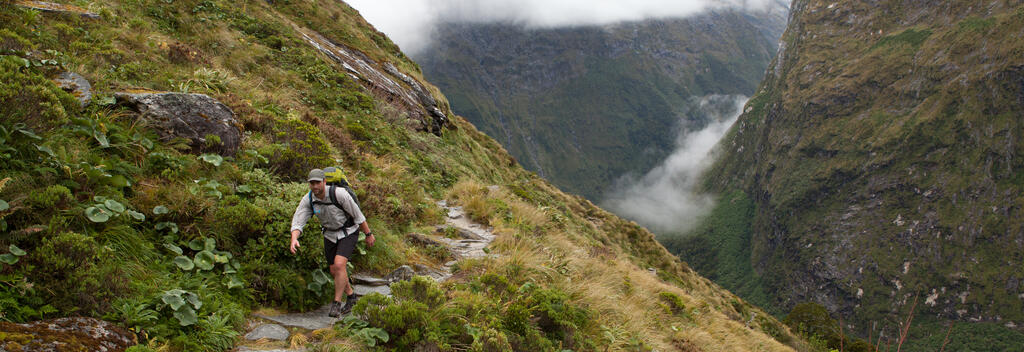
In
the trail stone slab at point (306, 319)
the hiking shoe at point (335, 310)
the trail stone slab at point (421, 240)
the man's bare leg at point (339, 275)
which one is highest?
the trail stone slab at point (421, 240)

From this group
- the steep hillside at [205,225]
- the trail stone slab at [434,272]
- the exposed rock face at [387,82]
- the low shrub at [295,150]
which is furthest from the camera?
the exposed rock face at [387,82]

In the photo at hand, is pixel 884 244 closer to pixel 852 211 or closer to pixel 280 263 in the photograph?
pixel 852 211

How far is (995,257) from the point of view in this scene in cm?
16075

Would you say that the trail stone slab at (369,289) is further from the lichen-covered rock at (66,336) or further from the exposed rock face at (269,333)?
the lichen-covered rock at (66,336)

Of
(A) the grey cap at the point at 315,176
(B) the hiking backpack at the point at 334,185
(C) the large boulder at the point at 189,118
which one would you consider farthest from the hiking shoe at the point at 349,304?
(C) the large boulder at the point at 189,118

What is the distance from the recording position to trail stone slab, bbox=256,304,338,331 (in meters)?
5.45

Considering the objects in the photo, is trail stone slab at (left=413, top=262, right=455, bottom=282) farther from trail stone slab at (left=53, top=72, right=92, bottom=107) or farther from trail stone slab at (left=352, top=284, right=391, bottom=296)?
trail stone slab at (left=53, top=72, right=92, bottom=107)

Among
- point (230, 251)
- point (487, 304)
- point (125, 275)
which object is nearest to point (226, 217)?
point (230, 251)

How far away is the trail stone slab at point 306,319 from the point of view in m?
5.45

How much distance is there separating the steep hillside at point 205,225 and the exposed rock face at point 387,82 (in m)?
5.99

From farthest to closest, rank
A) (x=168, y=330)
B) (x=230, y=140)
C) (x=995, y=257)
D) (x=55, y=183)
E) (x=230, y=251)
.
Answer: (x=995, y=257), (x=230, y=140), (x=230, y=251), (x=55, y=183), (x=168, y=330)

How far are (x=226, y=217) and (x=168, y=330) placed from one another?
198 centimetres

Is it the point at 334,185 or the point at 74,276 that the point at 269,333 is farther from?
the point at 334,185

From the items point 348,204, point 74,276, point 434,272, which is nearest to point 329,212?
point 348,204
